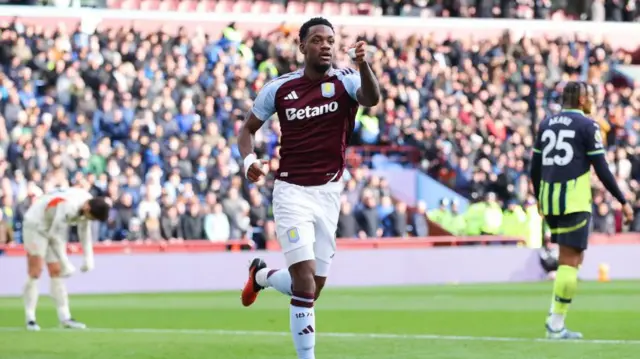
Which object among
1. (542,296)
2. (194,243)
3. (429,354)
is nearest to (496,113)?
(194,243)

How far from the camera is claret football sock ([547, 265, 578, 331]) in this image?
12227mm

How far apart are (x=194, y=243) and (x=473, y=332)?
489 inches

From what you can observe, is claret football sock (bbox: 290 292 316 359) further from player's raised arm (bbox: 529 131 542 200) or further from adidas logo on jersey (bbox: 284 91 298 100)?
player's raised arm (bbox: 529 131 542 200)

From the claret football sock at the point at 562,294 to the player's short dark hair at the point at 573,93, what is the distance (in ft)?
4.94

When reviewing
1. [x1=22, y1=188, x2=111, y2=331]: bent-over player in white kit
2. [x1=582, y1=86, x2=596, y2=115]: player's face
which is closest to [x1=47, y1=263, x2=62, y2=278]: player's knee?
[x1=22, y1=188, x2=111, y2=331]: bent-over player in white kit

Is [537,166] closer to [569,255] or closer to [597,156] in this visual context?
[597,156]

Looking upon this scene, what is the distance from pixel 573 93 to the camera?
1258 centimetres

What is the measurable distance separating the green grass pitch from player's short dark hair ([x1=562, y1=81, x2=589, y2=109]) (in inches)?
85.2

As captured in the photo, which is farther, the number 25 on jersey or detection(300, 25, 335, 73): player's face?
the number 25 on jersey

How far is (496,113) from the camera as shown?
33781mm

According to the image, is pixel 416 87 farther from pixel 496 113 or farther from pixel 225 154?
pixel 225 154

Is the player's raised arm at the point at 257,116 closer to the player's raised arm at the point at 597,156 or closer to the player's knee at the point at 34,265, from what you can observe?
the player's raised arm at the point at 597,156

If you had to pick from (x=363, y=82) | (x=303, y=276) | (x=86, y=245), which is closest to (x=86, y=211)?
(x=86, y=245)

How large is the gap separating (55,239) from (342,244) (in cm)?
1146
